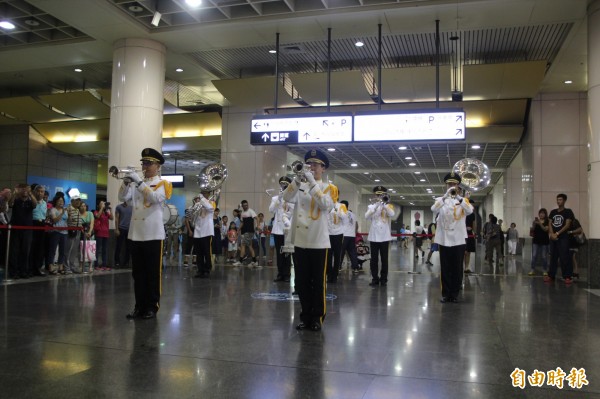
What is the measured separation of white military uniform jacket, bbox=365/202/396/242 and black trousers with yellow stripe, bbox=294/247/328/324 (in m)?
4.42

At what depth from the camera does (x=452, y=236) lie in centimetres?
→ 744

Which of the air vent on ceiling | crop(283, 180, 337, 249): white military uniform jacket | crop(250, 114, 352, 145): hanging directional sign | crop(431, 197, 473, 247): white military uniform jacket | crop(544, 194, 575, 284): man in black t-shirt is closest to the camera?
crop(283, 180, 337, 249): white military uniform jacket

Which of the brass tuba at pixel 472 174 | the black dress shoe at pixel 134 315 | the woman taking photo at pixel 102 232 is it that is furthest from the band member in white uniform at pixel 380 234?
the woman taking photo at pixel 102 232


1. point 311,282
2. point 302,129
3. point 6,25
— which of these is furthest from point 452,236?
point 6,25

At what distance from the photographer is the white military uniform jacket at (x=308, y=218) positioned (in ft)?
17.2

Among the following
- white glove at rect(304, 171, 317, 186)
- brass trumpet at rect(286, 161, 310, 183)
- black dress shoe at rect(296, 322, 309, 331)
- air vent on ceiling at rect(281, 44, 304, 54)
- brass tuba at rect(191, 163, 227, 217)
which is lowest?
black dress shoe at rect(296, 322, 309, 331)

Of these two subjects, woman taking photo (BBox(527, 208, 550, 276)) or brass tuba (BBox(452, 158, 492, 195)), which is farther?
woman taking photo (BBox(527, 208, 550, 276))

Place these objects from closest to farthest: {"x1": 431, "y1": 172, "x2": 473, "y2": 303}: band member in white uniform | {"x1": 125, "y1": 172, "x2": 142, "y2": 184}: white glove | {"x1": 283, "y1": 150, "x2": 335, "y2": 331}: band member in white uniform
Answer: {"x1": 283, "y1": 150, "x2": 335, "y2": 331}: band member in white uniform, {"x1": 125, "y1": 172, "x2": 142, "y2": 184}: white glove, {"x1": 431, "y1": 172, "x2": 473, "y2": 303}: band member in white uniform

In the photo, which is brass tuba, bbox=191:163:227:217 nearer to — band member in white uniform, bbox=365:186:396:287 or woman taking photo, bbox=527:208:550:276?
band member in white uniform, bbox=365:186:396:287

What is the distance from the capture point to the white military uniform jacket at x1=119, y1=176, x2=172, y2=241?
5715 mm

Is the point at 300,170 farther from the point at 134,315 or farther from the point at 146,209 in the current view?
the point at 134,315

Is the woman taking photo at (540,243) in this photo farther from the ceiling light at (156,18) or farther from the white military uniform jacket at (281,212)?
the ceiling light at (156,18)

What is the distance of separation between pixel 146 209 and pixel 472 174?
7930 millimetres

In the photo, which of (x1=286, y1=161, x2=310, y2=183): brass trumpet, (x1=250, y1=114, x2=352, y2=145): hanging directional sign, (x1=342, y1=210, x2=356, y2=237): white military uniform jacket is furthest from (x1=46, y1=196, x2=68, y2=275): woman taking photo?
(x1=286, y1=161, x2=310, y2=183): brass trumpet
